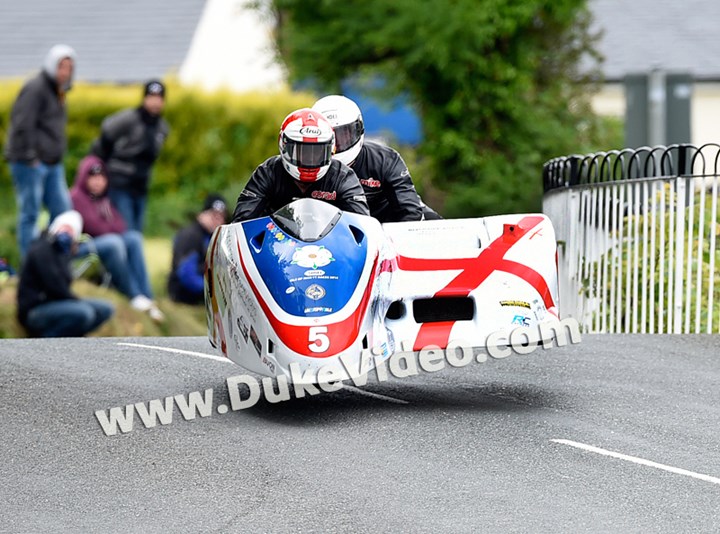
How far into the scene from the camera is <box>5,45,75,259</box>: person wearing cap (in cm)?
1781

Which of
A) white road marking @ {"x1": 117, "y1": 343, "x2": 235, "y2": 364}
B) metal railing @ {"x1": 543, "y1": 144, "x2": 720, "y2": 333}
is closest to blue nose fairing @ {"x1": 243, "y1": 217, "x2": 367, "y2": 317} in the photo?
white road marking @ {"x1": 117, "y1": 343, "x2": 235, "y2": 364}

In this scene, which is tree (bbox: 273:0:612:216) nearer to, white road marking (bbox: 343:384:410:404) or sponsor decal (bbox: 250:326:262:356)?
white road marking (bbox: 343:384:410:404)

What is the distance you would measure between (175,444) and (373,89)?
18856mm

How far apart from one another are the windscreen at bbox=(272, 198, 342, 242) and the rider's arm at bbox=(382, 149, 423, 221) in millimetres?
1682

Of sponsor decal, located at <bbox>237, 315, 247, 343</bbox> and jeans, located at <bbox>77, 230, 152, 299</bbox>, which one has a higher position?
jeans, located at <bbox>77, 230, 152, 299</bbox>

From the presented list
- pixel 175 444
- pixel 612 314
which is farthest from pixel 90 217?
pixel 175 444

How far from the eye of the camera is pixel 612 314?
13.8 meters

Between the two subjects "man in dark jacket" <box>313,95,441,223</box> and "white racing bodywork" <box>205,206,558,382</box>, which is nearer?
"white racing bodywork" <box>205,206,558,382</box>

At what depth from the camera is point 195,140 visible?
2359 cm

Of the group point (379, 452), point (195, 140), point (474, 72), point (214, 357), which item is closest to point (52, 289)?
point (214, 357)

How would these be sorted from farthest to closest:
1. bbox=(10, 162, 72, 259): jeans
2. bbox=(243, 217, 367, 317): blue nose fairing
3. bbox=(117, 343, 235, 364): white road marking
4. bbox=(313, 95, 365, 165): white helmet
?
1. bbox=(10, 162, 72, 259): jeans
2. bbox=(117, 343, 235, 364): white road marking
3. bbox=(313, 95, 365, 165): white helmet
4. bbox=(243, 217, 367, 317): blue nose fairing

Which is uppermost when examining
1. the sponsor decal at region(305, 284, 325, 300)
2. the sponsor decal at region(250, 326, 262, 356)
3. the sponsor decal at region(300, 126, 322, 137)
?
the sponsor decal at region(300, 126, 322, 137)

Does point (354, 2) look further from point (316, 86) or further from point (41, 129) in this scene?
point (41, 129)

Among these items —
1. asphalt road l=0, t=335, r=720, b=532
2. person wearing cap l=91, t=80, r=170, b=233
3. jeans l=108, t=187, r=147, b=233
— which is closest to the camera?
asphalt road l=0, t=335, r=720, b=532
